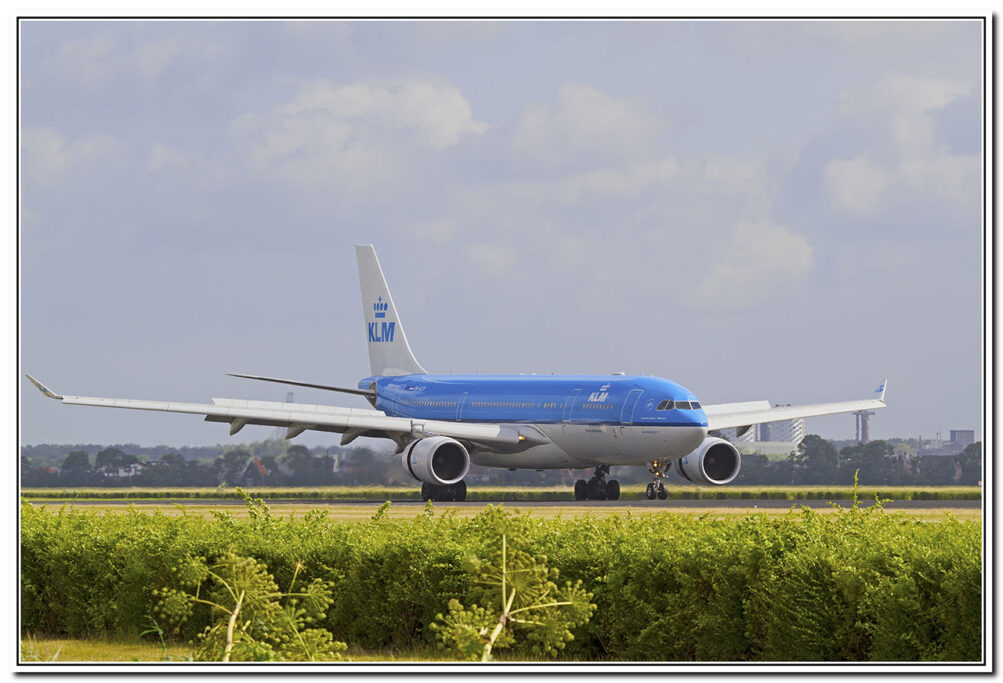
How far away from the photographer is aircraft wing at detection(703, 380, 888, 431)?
40.8m

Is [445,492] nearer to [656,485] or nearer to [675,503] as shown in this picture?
[656,485]

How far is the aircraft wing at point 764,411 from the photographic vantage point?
40844 millimetres

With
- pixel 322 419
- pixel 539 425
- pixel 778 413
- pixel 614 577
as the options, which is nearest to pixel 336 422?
pixel 322 419

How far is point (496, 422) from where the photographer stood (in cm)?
3928

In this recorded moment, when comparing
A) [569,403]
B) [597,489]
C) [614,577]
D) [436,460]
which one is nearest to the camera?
[614,577]

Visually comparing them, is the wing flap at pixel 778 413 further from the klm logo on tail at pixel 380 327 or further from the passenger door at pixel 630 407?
the klm logo on tail at pixel 380 327

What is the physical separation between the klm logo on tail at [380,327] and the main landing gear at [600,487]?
13.6 meters

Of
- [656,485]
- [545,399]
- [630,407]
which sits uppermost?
[545,399]

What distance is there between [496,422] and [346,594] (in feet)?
90.7

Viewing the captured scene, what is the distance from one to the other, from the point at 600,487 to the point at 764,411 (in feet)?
21.9

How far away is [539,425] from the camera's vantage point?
3800 centimetres

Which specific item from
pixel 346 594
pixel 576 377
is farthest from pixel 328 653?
pixel 576 377

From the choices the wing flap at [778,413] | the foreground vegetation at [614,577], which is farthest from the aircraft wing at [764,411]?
the foreground vegetation at [614,577]

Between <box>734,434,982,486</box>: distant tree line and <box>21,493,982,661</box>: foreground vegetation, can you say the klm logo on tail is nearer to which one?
<box>734,434,982,486</box>: distant tree line
